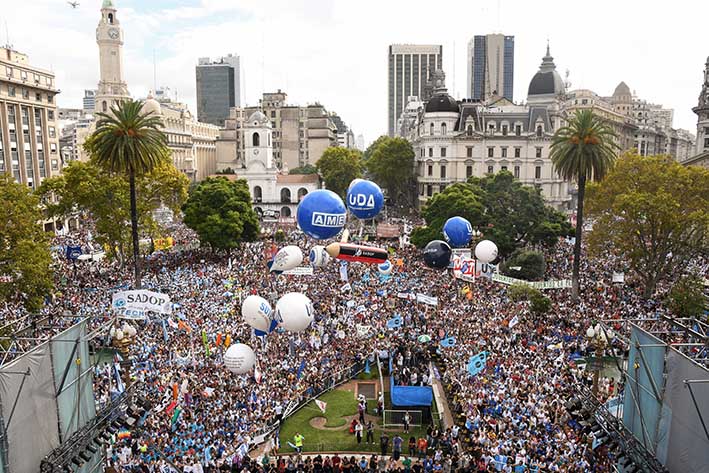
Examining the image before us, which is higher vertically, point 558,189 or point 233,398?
point 558,189

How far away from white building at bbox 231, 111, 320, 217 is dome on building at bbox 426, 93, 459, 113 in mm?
20429

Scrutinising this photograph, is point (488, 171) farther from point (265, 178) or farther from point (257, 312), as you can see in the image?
point (257, 312)

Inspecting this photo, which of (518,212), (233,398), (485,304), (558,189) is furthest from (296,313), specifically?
(558,189)

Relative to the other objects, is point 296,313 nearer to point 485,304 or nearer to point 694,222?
point 485,304

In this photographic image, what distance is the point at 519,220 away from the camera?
45.5 meters

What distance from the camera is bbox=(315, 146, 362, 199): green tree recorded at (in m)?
88.1

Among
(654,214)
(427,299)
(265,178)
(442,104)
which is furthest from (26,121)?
(654,214)

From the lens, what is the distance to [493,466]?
61.0 ft

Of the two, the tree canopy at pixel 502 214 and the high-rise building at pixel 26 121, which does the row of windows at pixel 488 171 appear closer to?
the tree canopy at pixel 502 214

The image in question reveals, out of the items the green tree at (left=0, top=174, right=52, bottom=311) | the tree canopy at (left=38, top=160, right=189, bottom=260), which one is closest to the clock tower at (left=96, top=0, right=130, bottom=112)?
the tree canopy at (left=38, top=160, right=189, bottom=260)

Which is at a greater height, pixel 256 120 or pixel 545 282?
pixel 256 120

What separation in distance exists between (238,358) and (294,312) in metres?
3.29

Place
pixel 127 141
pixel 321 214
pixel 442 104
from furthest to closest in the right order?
pixel 442 104, pixel 127 141, pixel 321 214

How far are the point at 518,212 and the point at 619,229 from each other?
10217mm
